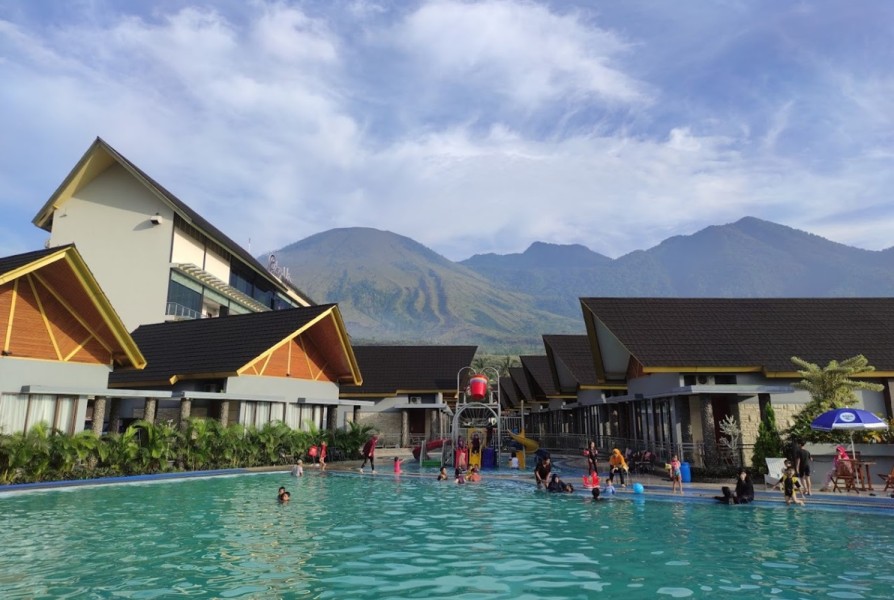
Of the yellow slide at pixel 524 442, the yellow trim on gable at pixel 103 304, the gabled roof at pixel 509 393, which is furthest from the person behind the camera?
the gabled roof at pixel 509 393

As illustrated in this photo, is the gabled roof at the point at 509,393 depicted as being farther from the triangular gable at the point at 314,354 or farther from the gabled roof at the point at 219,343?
the gabled roof at the point at 219,343

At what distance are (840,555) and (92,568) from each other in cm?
1243

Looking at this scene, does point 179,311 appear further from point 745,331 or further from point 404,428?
point 745,331

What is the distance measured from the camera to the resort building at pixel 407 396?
150 ft

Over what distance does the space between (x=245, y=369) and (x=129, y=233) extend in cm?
2245

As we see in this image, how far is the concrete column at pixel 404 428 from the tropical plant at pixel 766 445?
92.7 feet

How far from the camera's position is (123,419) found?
1154 inches

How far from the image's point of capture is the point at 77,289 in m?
20.3

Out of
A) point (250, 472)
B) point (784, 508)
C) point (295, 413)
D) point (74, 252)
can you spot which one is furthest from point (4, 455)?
point (784, 508)

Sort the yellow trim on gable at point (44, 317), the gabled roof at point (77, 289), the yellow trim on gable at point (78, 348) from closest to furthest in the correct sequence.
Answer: the gabled roof at point (77, 289), the yellow trim on gable at point (44, 317), the yellow trim on gable at point (78, 348)

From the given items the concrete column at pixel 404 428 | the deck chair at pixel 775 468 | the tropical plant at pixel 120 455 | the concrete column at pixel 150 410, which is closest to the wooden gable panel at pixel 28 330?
the tropical plant at pixel 120 455

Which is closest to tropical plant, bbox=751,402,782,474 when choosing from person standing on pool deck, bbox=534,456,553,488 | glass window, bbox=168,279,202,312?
person standing on pool deck, bbox=534,456,553,488

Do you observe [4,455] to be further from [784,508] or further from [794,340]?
[794,340]

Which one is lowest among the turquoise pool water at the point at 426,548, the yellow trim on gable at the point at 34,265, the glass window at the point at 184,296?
the turquoise pool water at the point at 426,548
